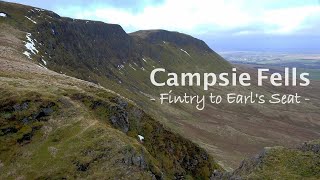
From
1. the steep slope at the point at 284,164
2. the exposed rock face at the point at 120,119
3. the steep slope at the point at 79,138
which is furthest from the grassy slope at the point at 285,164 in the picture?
the exposed rock face at the point at 120,119

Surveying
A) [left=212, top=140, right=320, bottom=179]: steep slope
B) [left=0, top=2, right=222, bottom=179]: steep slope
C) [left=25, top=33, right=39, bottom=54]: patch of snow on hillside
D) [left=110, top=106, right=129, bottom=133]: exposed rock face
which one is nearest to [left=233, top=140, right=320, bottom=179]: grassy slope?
[left=212, top=140, right=320, bottom=179]: steep slope

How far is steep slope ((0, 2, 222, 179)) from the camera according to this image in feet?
134

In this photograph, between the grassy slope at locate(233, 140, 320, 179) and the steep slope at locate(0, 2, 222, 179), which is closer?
the grassy slope at locate(233, 140, 320, 179)

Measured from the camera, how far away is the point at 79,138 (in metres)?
44.1

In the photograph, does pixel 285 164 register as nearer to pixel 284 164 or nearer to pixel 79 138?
pixel 284 164

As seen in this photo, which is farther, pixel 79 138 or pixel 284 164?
pixel 79 138

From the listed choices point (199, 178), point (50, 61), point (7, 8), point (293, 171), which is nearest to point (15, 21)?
point (7, 8)

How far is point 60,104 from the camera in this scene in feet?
168

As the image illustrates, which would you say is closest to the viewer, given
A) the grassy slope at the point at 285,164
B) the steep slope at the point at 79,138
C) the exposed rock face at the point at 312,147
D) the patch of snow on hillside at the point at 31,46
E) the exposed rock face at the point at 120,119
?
the grassy slope at the point at 285,164

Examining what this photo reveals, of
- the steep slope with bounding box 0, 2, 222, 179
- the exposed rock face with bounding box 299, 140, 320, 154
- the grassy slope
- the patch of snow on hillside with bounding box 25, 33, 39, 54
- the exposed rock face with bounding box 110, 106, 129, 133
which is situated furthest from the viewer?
the patch of snow on hillside with bounding box 25, 33, 39, 54

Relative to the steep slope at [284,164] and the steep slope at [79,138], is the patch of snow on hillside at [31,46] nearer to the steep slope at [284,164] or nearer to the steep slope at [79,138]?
the steep slope at [79,138]

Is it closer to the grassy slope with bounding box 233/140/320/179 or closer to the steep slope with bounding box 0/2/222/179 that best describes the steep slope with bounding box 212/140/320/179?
the grassy slope with bounding box 233/140/320/179

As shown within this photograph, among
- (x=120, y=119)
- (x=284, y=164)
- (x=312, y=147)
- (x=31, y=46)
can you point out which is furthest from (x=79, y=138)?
(x=31, y=46)

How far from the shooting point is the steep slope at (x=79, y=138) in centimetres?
4094
